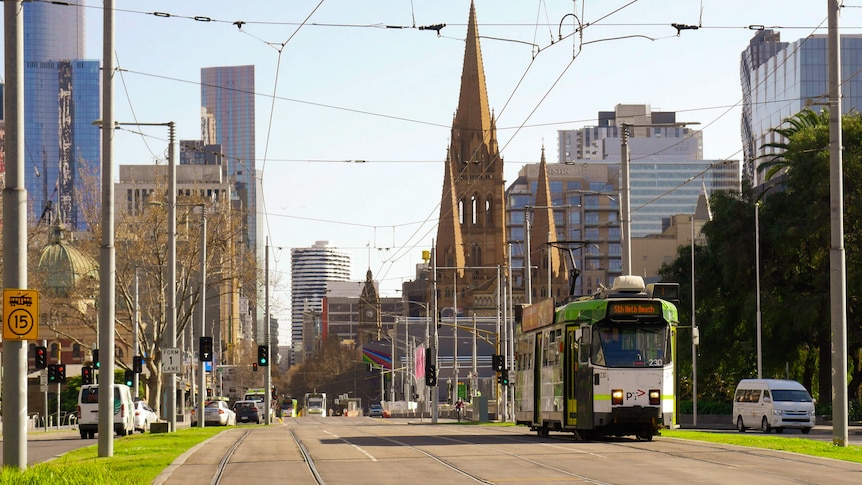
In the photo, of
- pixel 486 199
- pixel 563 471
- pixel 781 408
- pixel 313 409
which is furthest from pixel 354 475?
pixel 486 199

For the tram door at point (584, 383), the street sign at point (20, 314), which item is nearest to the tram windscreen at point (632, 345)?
the tram door at point (584, 383)

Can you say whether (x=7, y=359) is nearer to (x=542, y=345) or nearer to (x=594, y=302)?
(x=594, y=302)

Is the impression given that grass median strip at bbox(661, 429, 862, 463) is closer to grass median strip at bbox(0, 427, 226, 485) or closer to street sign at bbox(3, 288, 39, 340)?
grass median strip at bbox(0, 427, 226, 485)

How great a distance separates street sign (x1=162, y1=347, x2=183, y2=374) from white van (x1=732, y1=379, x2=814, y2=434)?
2029 cm

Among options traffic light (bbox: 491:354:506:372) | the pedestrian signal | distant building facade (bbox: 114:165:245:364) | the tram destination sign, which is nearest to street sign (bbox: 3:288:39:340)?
the tram destination sign

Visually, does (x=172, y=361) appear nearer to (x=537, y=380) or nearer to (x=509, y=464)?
(x=537, y=380)

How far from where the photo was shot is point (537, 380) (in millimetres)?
34281

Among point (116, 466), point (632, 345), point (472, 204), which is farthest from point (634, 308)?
point (472, 204)

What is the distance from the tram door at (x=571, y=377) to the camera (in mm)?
30109

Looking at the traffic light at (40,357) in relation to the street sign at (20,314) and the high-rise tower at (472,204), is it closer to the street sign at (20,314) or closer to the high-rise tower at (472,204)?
the street sign at (20,314)

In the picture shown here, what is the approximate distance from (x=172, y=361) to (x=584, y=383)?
16153 mm

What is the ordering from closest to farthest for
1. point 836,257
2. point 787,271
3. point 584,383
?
point 836,257
point 584,383
point 787,271

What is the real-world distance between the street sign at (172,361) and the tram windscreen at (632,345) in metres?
16.0

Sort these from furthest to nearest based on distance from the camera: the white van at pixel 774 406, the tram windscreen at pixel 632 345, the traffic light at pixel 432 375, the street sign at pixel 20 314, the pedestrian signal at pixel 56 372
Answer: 1. the traffic light at pixel 432 375
2. the pedestrian signal at pixel 56 372
3. the white van at pixel 774 406
4. the tram windscreen at pixel 632 345
5. the street sign at pixel 20 314
